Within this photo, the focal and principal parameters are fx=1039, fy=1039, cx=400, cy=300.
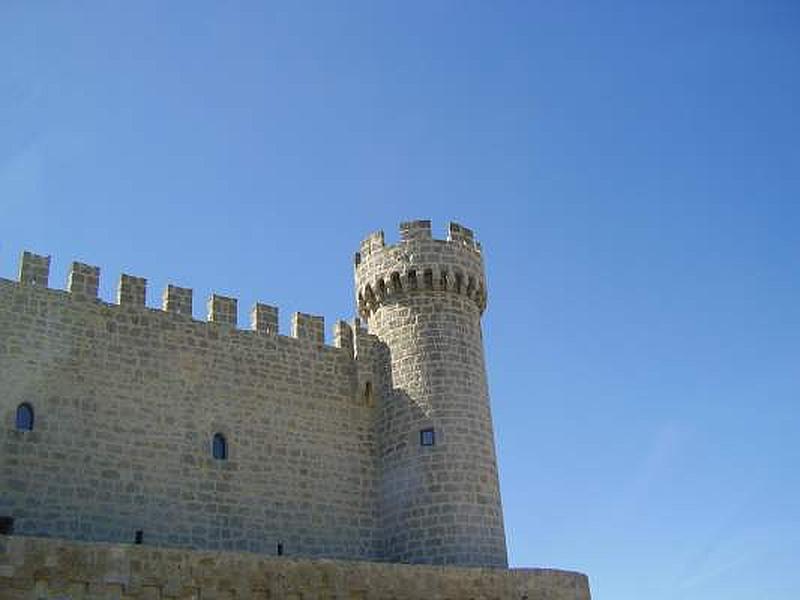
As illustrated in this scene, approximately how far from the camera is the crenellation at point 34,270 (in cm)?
1797

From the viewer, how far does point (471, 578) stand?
671 inches

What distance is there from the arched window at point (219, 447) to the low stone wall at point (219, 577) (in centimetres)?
395

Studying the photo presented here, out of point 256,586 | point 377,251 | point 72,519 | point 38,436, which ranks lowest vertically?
point 256,586

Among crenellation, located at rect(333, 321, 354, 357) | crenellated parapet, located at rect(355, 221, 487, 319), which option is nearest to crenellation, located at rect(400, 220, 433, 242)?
crenellated parapet, located at rect(355, 221, 487, 319)

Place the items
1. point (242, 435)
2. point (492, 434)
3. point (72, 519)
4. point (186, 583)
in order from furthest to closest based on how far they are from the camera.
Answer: point (492, 434) → point (242, 435) → point (72, 519) → point (186, 583)

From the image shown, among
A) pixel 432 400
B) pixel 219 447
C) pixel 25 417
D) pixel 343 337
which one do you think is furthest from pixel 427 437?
pixel 25 417

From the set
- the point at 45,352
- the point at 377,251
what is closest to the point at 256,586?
the point at 45,352

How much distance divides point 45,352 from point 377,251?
283 inches

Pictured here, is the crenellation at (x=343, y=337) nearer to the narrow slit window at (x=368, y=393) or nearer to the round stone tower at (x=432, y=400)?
the round stone tower at (x=432, y=400)

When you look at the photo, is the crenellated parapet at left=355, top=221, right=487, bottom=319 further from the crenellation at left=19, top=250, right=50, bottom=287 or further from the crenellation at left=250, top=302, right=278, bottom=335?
the crenellation at left=19, top=250, right=50, bottom=287

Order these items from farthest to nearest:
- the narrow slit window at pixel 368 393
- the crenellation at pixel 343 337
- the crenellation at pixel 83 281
→ the crenellation at pixel 343 337 → the narrow slit window at pixel 368 393 → the crenellation at pixel 83 281

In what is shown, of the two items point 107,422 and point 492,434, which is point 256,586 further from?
point 492,434


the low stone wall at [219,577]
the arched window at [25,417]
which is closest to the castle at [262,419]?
the arched window at [25,417]

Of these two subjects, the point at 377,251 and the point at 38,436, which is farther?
the point at 377,251
